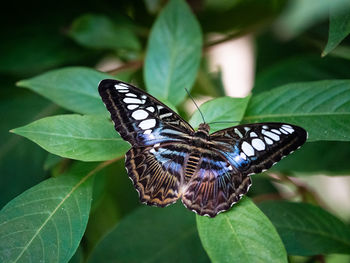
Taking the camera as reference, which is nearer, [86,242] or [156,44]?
[156,44]

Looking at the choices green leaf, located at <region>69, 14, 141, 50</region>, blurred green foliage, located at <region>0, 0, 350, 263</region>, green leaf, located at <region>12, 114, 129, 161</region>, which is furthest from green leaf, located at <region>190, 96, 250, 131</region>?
green leaf, located at <region>69, 14, 141, 50</region>

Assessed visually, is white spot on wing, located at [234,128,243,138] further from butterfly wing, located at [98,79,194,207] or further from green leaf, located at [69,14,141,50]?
green leaf, located at [69,14,141,50]

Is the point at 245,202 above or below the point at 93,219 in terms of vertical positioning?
above

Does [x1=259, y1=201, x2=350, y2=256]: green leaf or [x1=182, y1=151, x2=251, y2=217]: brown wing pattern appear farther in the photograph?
[x1=259, y1=201, x2=350, y2=256]: green leaf

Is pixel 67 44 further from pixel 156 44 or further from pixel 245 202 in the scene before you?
pixel 245 202

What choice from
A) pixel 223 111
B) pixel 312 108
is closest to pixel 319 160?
pixel 312 108

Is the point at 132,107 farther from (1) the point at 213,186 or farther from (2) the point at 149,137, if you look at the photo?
(1) the point at 213,186

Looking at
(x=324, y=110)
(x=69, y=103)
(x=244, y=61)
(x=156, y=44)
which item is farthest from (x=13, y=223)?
(x=244, y=61)
